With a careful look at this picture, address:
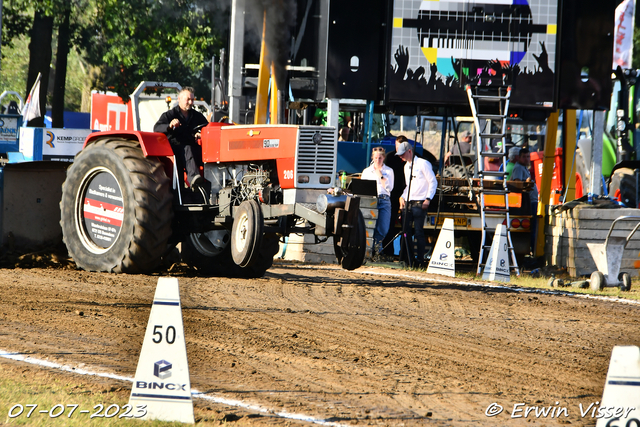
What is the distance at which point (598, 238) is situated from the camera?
484 inches

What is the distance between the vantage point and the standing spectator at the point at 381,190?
42.1 ft

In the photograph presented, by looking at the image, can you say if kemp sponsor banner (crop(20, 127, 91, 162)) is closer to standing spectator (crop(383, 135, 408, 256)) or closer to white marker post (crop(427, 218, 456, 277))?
standing spectator (crop(383, 135, 408, 256))

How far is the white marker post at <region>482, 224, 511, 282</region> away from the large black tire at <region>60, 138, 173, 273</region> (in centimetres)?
481

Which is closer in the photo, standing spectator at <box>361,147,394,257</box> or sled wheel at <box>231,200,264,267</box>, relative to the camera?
sled wheel at <box>231,200,264,267</box>

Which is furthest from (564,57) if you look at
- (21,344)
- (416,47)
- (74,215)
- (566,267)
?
(21,344)

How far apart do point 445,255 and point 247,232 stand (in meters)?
4.44

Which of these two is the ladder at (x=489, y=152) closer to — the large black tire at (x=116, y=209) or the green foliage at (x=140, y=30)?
the large black tire at (x=116, y=209)

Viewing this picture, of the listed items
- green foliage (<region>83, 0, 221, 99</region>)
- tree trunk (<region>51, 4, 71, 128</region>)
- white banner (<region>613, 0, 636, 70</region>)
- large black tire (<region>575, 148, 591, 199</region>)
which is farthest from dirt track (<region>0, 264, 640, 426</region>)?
tree trunk (<region>51, 4, 71, 128</region>)

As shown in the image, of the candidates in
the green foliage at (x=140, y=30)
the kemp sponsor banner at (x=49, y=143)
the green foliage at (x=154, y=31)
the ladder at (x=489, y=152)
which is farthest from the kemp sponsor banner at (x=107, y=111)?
the ladder at (x=489, y=152)

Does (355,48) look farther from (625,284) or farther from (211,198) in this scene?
(625,284)

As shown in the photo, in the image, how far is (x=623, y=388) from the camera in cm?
352

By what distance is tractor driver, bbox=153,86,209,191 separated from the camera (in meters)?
9.10

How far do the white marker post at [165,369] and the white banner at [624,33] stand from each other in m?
12.3

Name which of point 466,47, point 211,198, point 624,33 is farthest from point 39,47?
point 211,198
